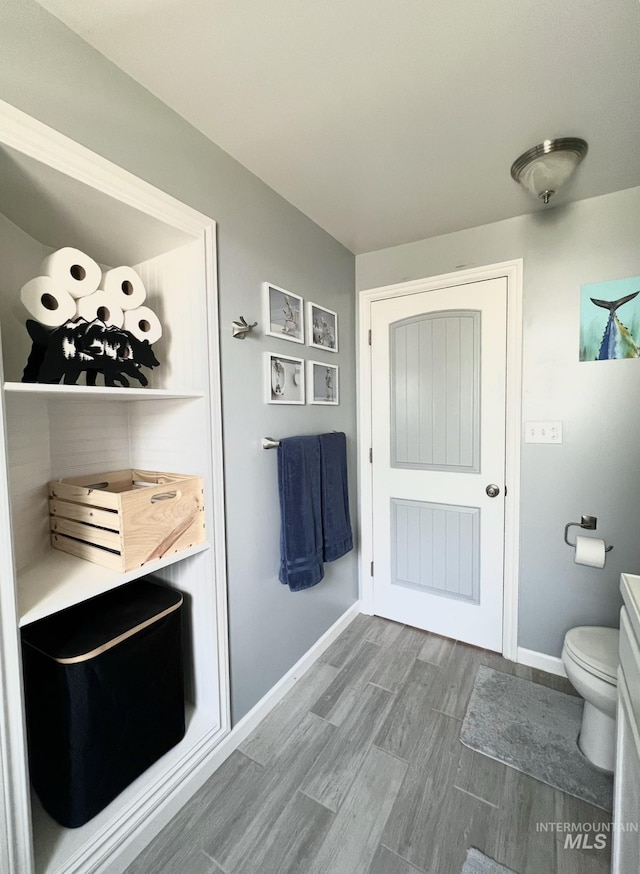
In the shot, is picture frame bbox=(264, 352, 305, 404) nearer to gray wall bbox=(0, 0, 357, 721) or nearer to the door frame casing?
gray wall bbox=(0, 0, 357, 721)

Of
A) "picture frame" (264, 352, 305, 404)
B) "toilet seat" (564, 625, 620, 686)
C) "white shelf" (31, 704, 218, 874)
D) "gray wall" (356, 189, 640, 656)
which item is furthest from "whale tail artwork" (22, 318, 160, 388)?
"toilet seat" (564, 625, 620, 686)

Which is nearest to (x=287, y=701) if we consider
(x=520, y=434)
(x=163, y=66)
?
(x=520, y=434)

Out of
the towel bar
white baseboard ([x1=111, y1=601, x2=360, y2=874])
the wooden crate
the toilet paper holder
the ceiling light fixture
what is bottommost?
white baseboard ([x1=111, y1=601, x2=360, y2=874])

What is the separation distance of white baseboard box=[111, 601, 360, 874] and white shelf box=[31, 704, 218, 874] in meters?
0.05

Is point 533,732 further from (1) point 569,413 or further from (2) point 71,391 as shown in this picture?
(2) point 71,391

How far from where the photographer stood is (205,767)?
130 cm

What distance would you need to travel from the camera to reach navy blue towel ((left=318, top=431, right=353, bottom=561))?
1.82 metres

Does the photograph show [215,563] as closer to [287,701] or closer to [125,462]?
[125,462]

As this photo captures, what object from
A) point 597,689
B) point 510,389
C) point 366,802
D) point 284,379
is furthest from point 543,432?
point 366,802

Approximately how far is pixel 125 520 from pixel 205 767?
3.29ft

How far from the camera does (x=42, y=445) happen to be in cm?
125

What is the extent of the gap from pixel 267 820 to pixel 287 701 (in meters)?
0.48

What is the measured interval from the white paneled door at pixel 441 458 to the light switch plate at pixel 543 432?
0.12m

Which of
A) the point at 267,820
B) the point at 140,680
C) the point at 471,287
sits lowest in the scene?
the point at 267,820
